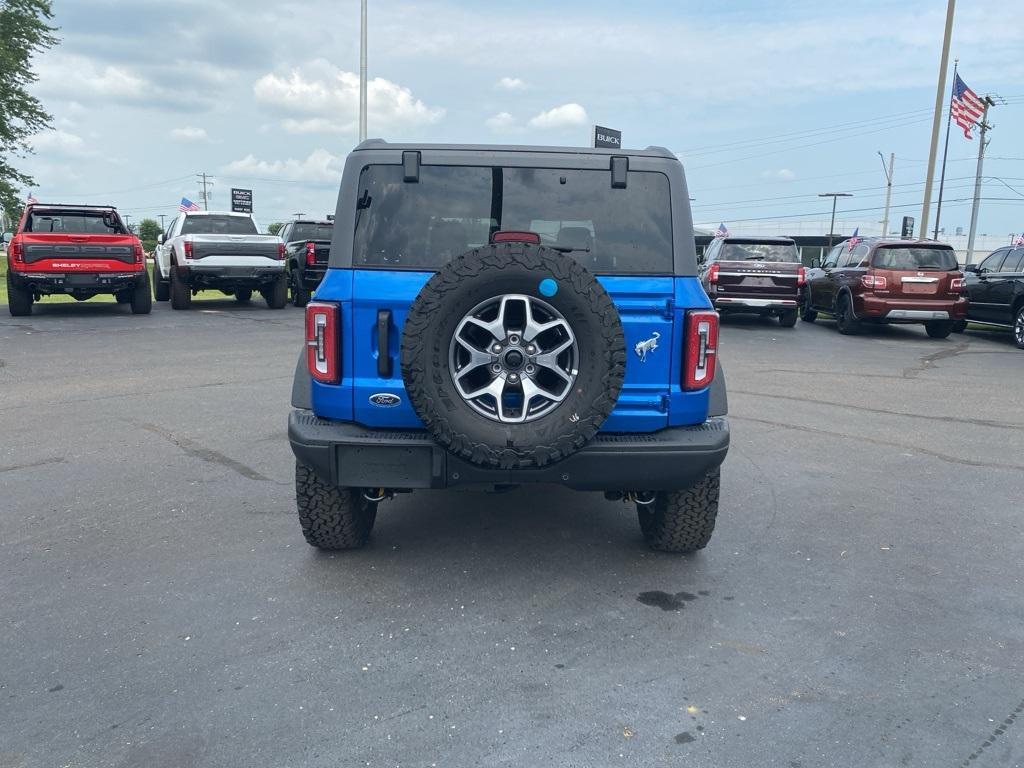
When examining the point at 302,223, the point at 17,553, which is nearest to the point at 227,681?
the point at 17,553

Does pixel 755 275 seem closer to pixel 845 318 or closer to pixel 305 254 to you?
pixel 845 318

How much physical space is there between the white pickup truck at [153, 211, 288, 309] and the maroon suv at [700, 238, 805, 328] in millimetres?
8340

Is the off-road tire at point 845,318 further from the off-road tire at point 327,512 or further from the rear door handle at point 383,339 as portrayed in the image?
the rear door handle at point 383,339

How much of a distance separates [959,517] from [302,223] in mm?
16935

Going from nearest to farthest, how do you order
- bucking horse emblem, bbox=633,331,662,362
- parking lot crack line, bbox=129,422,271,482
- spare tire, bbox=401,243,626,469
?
1. spare tire, bbox=401,243,626,469
2. bucking horse emblem, bbox=633,331,662,362
3. parking lot crack line, bbox=129,422,271,482

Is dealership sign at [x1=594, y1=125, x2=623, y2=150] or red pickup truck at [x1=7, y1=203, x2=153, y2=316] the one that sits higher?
dealership sign at [x1=594, y1=125, x2=623, y2=150]

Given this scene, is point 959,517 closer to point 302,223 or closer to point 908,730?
point 908,730

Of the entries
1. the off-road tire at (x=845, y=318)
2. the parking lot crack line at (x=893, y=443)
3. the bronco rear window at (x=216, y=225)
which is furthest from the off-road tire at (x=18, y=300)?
the off-road tire at (x=845, y=318)

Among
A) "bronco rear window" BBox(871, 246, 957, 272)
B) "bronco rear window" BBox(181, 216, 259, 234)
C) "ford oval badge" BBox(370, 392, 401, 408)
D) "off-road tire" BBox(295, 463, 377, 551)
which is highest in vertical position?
"bronco rear window" BBox(181, 216, 259, 234)

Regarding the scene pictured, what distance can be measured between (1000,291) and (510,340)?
1357 centimetres

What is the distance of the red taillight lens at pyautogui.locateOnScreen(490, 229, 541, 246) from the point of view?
152 inches

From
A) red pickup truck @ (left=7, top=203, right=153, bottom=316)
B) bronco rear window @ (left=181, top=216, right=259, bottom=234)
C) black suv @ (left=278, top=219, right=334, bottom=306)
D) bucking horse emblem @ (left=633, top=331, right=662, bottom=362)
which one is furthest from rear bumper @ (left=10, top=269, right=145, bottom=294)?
bucking horse emblem @ (left=633, top=331, right=662, bottom=362)

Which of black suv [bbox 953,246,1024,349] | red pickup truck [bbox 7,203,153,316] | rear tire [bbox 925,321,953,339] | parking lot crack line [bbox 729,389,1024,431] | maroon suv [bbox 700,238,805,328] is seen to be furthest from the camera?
maroon suv [bbox 700,238,805,328]

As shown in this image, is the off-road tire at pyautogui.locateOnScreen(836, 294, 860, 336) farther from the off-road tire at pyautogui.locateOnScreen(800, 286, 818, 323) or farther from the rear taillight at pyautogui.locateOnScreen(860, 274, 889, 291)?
the off-road tire at pyautogui.locateOnScreen(800, 286, 818, 323)
